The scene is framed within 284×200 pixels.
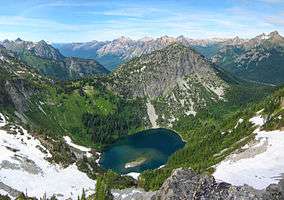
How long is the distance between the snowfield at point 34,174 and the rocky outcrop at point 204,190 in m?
78.7

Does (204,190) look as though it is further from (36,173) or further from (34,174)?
(36,173)

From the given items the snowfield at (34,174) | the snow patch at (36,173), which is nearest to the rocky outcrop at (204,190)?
the snowfield at (34,174)

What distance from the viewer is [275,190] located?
69750mm

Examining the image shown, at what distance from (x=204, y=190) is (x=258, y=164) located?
7387 cm

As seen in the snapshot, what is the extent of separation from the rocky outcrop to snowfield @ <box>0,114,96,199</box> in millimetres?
78657

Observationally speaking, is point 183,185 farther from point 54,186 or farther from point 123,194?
point 54,186

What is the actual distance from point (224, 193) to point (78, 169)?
122m

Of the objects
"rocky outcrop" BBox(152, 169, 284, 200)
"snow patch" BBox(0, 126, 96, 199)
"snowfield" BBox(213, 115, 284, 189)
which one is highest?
"rocky outcrop" BBox(152, 169, 284, 200)

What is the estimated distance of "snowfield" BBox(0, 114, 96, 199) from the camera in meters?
153

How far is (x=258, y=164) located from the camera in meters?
140

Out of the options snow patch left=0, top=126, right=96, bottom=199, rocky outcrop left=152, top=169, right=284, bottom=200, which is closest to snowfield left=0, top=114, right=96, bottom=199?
snow patch left=0, top=126, right=96, bottom=199

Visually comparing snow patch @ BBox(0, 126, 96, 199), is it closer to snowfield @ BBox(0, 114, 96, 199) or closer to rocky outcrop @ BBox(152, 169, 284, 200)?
snowfield @ BBox(0, 114, 96, 199)

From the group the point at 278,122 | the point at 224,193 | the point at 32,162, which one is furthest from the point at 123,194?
the point at 278,122

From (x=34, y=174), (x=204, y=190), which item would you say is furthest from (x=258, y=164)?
(x=34, y=174)
